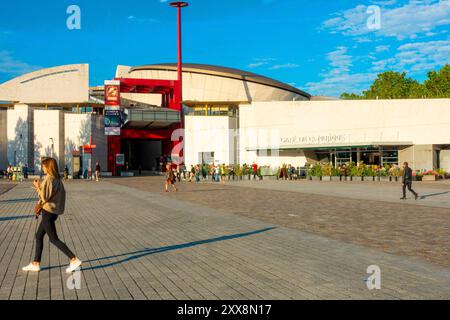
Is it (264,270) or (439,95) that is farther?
(439,95)

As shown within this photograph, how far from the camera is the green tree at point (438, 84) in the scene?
234 ft

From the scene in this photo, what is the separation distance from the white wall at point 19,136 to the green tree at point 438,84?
59.3m

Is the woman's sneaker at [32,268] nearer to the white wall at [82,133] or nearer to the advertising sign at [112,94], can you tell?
the advertising sign at [112,94]

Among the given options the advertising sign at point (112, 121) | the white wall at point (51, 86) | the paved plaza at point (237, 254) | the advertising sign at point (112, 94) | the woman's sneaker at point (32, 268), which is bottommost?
the paved plaza at point (237, 254)

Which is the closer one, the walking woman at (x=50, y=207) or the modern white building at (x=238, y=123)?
the walking woman at (x=50, y=207)

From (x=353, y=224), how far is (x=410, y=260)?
410 centimetres

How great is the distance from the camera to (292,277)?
6.01 m

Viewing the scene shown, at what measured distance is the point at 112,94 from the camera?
46.4m

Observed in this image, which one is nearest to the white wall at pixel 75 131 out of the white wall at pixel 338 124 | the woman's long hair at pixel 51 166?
the white wall at pixel 338 124

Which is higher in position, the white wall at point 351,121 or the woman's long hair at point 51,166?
the white wall at point 351,121

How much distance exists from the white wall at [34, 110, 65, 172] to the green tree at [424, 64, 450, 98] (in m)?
55.9

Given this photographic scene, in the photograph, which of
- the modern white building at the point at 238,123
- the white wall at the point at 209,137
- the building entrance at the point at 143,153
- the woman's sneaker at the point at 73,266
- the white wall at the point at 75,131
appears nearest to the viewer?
the woman's sneaker at the point at 73,266
